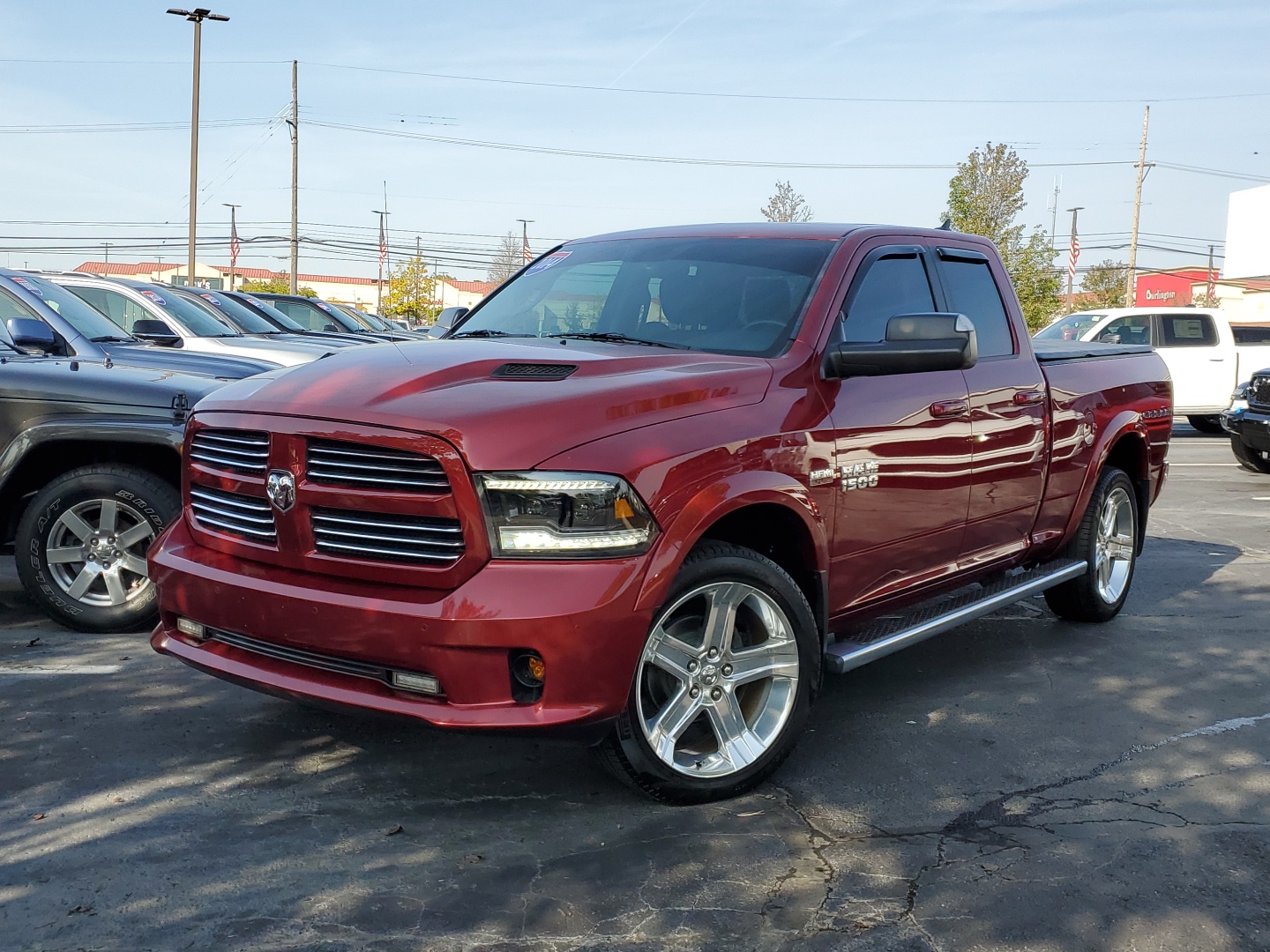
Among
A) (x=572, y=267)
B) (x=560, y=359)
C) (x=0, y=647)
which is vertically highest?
(x=572, y=267)

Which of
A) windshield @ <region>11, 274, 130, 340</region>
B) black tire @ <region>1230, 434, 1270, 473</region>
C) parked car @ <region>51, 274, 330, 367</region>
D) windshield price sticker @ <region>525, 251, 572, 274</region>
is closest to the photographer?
windshield price sticker @ <region>525, 251, 572, 274</region>

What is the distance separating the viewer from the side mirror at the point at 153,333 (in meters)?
8.00

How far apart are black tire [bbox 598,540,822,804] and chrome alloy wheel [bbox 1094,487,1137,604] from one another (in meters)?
2.96

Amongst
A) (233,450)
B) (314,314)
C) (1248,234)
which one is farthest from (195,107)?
(1248,234)

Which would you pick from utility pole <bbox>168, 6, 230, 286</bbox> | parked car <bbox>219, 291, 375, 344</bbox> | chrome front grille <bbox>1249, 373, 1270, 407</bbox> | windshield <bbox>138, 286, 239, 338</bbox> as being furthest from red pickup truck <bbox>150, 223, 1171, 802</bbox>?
utility pole <bbox>168, 6, 230, 286</bbox>

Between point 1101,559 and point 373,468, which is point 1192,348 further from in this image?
point 373,468

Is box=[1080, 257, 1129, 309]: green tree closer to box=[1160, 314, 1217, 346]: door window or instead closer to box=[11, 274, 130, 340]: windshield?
box=[1160, 314, 1217, 346]: door window

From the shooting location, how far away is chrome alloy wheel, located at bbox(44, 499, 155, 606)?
19.1 feet

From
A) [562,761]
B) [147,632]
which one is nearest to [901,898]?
[562,761]

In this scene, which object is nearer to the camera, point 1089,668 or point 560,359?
point 560,359

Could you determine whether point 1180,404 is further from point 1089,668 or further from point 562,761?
point 562,761

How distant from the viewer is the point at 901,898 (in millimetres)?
3285

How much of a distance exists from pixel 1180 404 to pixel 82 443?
17.3 meters

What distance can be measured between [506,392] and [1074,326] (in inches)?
679
